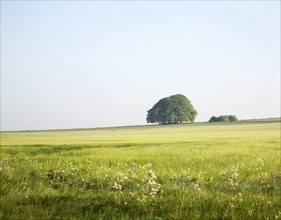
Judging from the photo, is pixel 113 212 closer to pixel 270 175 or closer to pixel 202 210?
pixel 202 210

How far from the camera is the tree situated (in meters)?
134

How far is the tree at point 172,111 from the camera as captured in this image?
13350 centimetres

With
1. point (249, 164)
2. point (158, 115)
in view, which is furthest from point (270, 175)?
point (158, 115)

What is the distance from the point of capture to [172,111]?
5271 inches

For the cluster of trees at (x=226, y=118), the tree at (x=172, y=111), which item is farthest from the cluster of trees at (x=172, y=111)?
the cluster of trees at (x=226, y=118)

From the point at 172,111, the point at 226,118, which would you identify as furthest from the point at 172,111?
the point at 226,118

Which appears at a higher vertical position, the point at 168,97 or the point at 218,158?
the point at 168,97

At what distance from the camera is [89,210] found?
8.49 meters

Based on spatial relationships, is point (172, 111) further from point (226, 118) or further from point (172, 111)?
point (226, 118)

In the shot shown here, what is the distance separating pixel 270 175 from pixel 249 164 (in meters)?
2.98

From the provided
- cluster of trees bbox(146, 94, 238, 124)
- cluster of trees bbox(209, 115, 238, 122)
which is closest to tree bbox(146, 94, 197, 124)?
cluster of trees bbox(146, 94, 238, 124)

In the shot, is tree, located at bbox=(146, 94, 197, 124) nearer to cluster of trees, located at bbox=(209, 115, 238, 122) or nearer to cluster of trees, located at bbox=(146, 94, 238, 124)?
cluster of trees, located at bbox=(146, 94, 238, 124)

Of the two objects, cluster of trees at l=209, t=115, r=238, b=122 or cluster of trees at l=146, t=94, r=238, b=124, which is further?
cluster of trees at l=209, t=115, r=238, b=122

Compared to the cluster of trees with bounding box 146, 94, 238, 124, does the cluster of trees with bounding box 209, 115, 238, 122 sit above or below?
below
